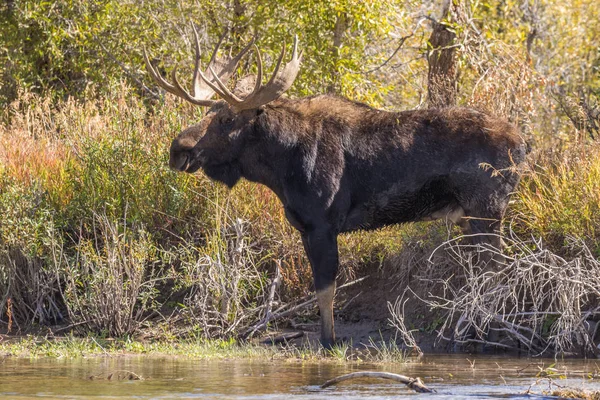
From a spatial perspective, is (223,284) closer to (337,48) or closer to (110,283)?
(110,283)

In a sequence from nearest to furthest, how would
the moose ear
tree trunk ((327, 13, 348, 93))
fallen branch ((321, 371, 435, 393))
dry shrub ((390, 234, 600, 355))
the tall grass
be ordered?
1. fallen branch ((321, 371, 435, 393))
2. dry shrub ((390, 234, 600, 355))
3. the tall grass
4. the moose ear
5. tree trunk ((327, 13, 348, 93))

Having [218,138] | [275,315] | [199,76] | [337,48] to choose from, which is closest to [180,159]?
[218,138]

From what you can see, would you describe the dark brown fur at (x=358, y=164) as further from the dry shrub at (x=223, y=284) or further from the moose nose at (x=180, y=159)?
the dry shrub at (x=223, y=284)

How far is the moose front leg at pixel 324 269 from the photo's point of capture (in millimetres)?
9797

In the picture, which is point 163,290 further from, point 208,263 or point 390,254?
point 390,254

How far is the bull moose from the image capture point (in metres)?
A: 9.74

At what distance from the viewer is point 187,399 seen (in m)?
6.93

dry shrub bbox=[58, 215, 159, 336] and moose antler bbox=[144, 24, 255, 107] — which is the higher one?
moose antler bbox=[144, 24, 255, 107]

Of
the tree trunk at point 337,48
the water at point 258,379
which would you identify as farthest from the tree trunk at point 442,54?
the water at point 258,379

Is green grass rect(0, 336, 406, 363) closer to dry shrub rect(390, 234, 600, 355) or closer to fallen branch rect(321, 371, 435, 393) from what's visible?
dry shrub rect(390, 234, 600, 355)

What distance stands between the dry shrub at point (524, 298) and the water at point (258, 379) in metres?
0.36

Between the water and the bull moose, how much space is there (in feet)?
4.17

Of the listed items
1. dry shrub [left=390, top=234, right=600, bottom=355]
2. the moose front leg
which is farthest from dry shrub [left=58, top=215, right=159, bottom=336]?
dry shrub [left=390, top=234, right=600, bottom=355]

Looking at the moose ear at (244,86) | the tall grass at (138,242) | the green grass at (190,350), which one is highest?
the moose ear at (244,86)
